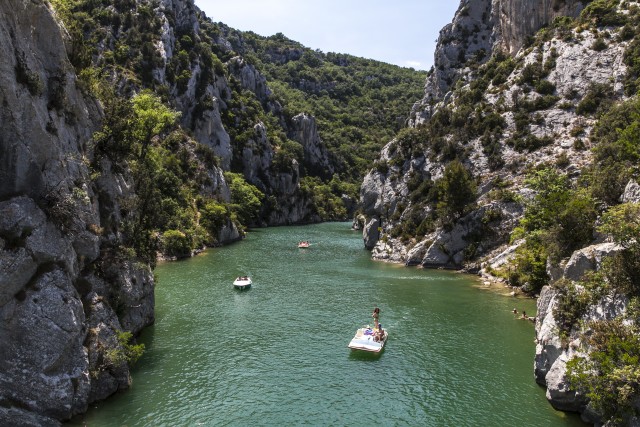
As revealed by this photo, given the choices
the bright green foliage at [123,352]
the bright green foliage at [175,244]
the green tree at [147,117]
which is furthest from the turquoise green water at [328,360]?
the bright green foliage at [175,244]

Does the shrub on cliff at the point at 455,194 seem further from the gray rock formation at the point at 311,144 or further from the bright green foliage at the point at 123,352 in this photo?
the gray rock formation at the point at 311,144

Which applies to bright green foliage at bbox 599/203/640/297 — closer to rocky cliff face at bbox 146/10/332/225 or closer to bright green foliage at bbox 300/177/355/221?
rocky cliff face at bbox 146/10/332/225

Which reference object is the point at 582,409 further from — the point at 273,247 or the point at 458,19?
the point at 458,19

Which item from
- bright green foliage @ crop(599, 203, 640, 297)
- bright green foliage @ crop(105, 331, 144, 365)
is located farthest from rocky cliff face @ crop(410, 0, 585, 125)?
bright green foliage @ crop(105, 331, 144, 365)

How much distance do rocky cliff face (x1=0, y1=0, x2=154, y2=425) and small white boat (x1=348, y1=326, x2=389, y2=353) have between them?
15.7 m

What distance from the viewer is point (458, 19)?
115 meters

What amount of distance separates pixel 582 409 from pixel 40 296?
27.8m

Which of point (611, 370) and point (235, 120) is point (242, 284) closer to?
point (611, 370)

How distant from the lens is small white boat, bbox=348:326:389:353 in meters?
32.0

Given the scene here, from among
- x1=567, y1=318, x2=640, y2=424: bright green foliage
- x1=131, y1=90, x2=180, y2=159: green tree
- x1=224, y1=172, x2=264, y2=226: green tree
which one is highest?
x1=131, y1=90, x2=180, y2=159: green tree

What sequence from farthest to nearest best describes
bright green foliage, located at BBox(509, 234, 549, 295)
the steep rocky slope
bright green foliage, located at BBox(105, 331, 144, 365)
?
bright green foliage, located at BBox(509, 234, 549, 295)
bright green foliage, located at BBox(105, 331, 144, 365)
the steep rocky slope

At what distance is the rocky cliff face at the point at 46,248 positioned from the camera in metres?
19.7

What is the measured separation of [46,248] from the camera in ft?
70.9

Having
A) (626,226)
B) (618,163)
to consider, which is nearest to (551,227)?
(618,163)
